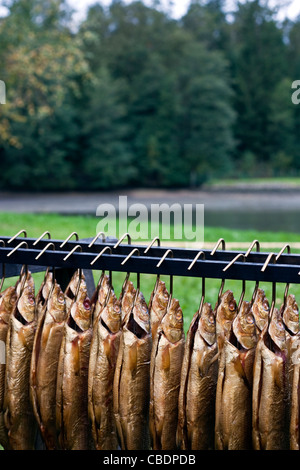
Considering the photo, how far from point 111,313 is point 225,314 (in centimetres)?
44

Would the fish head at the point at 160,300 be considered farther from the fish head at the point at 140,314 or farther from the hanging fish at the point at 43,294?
the hanging fish at the point at 43,294

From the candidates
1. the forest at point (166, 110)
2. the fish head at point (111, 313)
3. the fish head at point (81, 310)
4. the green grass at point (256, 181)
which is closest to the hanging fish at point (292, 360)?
the fish head at point (111, 313)

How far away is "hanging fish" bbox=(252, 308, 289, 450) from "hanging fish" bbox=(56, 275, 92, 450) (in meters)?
0.69

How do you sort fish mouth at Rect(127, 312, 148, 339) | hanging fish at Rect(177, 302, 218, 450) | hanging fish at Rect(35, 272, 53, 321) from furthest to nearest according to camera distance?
hanging fish at Rect(35, 272, 53, 321) → fish mouth at Rect(127, 312, 148, 339) → hanging fish at Rect(177, 302, 218, 450)

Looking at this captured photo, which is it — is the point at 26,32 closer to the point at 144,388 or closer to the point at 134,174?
the point at 144,388

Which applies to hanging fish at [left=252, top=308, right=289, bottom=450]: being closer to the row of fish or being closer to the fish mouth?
the row of fish

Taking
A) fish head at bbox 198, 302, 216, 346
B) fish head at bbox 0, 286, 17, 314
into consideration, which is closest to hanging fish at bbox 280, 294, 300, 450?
fish head at bbox 198, 302, 216, 346

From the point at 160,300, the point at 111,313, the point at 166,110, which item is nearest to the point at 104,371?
the point at 111,313

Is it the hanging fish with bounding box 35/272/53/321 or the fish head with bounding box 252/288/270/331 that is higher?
the hanging fish with bounding box 35/272/53/321

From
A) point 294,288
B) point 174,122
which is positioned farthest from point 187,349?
point 174,122

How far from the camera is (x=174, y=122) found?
174 ft

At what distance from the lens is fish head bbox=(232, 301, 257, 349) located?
7.38 ft

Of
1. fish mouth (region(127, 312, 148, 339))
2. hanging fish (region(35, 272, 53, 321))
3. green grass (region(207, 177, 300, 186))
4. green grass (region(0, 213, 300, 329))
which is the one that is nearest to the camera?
fish mouth (region(127, 312, 148, 339))

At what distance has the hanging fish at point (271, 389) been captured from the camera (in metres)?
2.21
